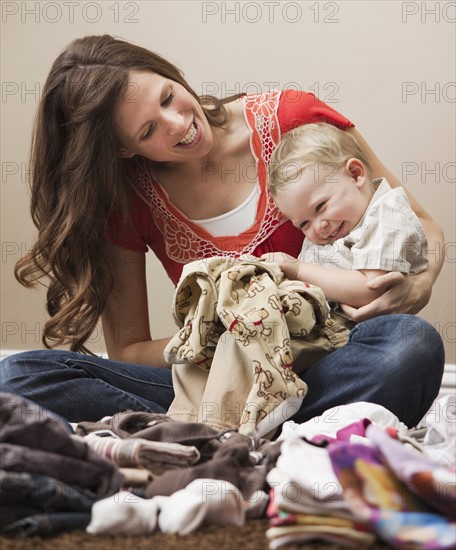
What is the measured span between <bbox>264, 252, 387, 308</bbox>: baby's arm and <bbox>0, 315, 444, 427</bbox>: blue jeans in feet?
0.24

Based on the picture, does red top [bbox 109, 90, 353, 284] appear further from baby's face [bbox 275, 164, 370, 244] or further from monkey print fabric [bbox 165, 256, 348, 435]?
monkey print fabric [bbox 165, 256, 348, 435]

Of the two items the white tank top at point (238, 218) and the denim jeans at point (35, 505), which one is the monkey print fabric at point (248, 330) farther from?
the denim jeans at point (35, 505)

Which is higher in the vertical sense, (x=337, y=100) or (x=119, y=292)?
(x=337, y=100)

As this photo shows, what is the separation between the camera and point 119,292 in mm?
2010

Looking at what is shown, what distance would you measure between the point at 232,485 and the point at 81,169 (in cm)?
103

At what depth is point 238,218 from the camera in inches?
75.9

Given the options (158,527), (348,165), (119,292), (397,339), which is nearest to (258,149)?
(348,165)

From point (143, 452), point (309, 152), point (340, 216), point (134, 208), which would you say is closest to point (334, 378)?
point (340, 216)

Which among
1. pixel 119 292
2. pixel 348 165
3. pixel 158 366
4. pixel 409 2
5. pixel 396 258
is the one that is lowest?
pixel 158 366

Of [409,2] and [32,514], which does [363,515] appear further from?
[409,2]

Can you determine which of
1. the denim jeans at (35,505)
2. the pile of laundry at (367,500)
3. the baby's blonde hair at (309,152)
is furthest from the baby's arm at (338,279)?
the denim jeans at (35,505)

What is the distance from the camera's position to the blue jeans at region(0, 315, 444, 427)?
1538 millimetres

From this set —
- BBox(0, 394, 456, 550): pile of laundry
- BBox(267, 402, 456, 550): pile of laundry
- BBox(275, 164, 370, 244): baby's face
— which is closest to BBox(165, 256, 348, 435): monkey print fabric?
BBox(275, 164, 370, 244): baby's face

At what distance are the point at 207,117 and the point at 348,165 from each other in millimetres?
375
